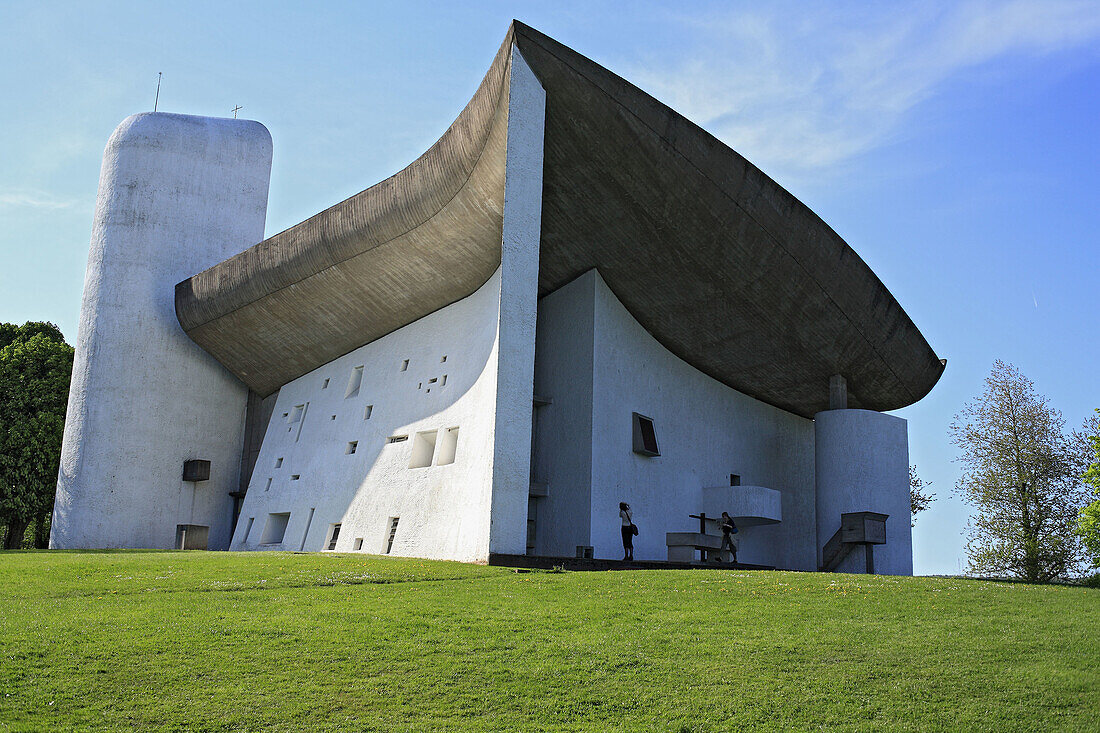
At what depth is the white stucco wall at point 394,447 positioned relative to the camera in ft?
53.7

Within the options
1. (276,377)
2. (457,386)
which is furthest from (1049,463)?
(276,377)

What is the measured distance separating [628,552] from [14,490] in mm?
20589

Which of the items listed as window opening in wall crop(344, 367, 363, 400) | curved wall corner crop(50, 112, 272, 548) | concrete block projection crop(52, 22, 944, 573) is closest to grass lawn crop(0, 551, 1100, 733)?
concrete block projection crop(52, 22, 944, 573)

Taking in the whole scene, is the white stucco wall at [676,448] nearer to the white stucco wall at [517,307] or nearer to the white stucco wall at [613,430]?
the white stucco wall at [613,430]

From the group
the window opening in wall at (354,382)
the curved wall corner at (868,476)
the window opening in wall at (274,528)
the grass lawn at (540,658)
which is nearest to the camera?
the grass lawn at (540,658)

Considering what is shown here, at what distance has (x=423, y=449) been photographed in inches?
753

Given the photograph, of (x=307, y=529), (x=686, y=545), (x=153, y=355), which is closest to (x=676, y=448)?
(x=686, y=545)

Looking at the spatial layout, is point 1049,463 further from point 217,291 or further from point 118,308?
point 118,308

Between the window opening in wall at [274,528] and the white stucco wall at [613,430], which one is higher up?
the white stucco wall at [613,430]

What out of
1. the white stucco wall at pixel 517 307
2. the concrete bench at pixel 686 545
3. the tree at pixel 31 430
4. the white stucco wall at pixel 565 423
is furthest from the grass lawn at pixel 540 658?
the tree at pixel 31 430

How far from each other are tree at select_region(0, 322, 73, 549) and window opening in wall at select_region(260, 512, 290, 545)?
9.36 m

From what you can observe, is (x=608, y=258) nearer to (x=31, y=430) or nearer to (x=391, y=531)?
(x=391, y=531)

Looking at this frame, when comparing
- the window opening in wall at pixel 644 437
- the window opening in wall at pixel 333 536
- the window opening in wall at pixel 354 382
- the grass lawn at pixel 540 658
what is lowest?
the grass lawn at pixel 540 658

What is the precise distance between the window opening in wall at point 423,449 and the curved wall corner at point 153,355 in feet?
33.2
